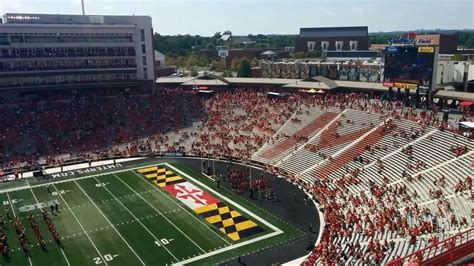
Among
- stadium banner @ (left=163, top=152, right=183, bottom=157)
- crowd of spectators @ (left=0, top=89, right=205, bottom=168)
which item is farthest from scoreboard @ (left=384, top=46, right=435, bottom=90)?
crowd of spectators @ (left=0, top=89, right=205, bottom=168)

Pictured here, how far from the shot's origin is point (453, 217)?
82.3 ft

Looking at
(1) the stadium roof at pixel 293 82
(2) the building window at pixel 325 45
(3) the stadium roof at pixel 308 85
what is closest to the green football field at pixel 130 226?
(3) the stadium roof at pixel 308 85

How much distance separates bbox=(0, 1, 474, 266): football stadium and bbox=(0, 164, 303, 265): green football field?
15 centimetres

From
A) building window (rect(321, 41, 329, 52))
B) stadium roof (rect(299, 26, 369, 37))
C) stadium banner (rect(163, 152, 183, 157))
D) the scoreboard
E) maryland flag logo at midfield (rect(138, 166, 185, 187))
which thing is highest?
stadium roof (rect(299, 26, 369, 37))

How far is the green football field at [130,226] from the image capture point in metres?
26.4

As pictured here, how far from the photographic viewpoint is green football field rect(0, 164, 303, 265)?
26.4m

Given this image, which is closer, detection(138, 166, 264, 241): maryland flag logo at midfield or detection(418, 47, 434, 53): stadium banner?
detection(138, 166, 264, 241): maryland flag logo at midfield

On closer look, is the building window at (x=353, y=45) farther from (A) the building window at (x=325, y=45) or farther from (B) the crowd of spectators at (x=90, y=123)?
(B) the crowd of spectators at (x=90, y=123)

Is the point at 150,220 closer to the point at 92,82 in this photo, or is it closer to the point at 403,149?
the point at 403,149

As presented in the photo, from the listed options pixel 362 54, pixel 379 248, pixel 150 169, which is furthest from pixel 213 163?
pixel 362 54

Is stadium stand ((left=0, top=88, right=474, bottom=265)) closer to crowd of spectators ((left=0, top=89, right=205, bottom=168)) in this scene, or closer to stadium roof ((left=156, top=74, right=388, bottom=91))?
crowd of spectators ((left=0, top=89, right=205, bottom=168))

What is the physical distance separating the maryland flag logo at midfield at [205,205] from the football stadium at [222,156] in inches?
6.9

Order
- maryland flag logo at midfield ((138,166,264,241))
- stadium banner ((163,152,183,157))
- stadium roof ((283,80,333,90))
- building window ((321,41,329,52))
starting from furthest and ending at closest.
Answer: building window ((321,41,329,52)) < stadium roof ((283,80,333,90)) < stadium banner ((163,152,183,157)) < maryland flag logo at midfield ((138,166,264,241))

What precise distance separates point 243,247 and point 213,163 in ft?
55.7
